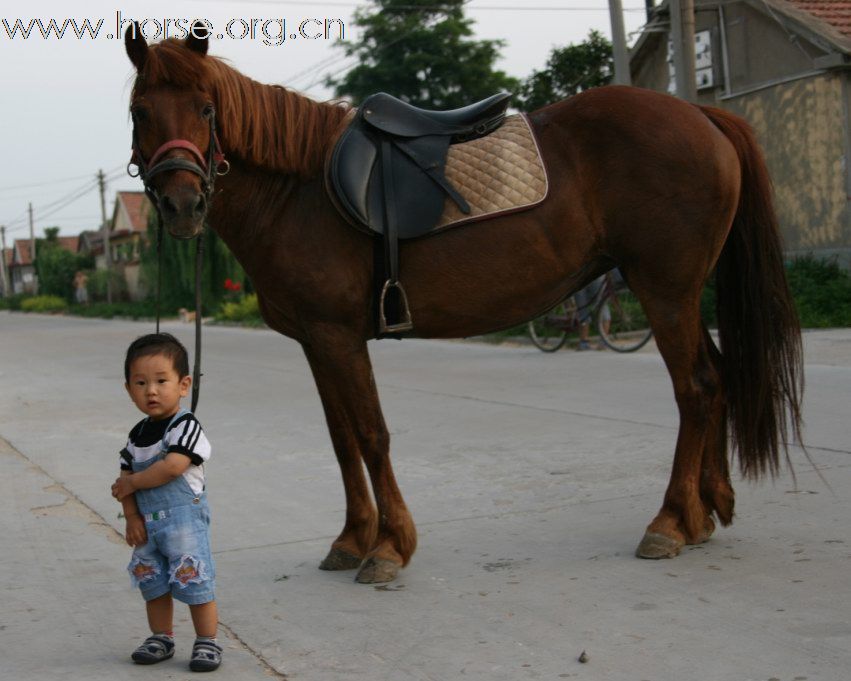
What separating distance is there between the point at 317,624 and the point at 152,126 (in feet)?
6.07

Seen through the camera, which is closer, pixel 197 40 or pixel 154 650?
pixel 154 650

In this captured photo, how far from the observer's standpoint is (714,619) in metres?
3.38

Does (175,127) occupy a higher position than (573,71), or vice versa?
(573,71)

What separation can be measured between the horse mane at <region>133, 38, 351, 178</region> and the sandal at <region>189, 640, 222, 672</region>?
1851 mm

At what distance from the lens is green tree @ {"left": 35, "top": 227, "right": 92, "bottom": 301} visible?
67.1m

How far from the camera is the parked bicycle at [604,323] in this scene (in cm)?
1301

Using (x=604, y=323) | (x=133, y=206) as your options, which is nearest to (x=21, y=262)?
(x=133, y=206)

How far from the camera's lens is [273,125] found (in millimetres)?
A: 4129

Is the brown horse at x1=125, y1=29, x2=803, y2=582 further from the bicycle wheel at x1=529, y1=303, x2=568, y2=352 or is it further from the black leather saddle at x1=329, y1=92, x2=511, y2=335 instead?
the bicycle wheel at x1=529, y1=303, x2=568, y2=352

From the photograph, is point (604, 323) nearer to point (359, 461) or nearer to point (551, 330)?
point (551, 330)

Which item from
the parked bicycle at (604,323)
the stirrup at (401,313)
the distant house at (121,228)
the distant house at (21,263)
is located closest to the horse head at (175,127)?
the stirrup at (401,313)

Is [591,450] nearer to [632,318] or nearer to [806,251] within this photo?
[632,318]

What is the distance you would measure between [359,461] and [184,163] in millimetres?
1465

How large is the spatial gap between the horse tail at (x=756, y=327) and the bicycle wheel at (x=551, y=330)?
8857 millimetres
